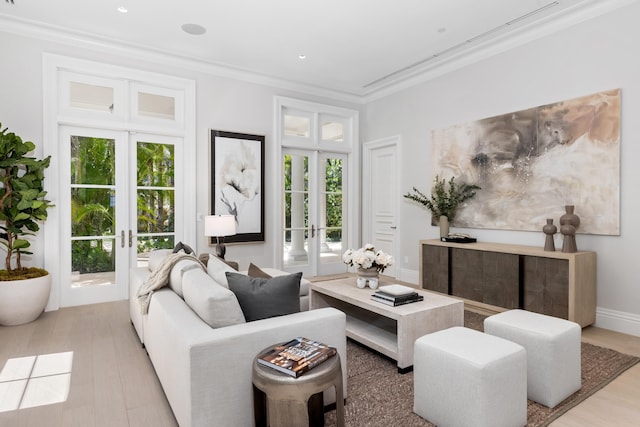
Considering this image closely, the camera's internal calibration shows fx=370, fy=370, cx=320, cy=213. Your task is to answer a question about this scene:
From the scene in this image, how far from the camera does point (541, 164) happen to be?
4027mm

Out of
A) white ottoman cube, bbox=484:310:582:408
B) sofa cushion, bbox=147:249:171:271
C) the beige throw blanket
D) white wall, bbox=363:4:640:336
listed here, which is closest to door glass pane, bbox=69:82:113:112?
sofa cushion, bbox=147:249:171:271

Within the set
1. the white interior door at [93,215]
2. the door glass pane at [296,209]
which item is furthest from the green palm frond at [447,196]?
the white interior door at [93,215]

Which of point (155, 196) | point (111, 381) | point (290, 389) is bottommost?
point (111, 381)

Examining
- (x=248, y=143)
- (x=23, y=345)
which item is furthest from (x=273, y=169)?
(x=23, y=345)

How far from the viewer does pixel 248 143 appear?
533 centimetres

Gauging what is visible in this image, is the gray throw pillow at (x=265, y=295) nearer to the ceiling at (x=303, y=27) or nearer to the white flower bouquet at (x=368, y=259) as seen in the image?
the white flower bouquet at (x=368, y=259)

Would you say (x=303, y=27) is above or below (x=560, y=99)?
above

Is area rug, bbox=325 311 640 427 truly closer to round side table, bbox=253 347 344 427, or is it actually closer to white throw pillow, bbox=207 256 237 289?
round side table, bbox=253 347 344 427

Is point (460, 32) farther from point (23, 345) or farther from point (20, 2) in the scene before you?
point (23, 345)

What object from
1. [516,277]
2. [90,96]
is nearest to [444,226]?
[516,277]

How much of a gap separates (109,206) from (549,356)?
467 centimetres

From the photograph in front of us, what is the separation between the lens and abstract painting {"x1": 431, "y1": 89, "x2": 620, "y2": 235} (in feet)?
11.6

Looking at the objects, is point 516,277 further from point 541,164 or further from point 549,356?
point 549,356

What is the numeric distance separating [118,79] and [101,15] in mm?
856
